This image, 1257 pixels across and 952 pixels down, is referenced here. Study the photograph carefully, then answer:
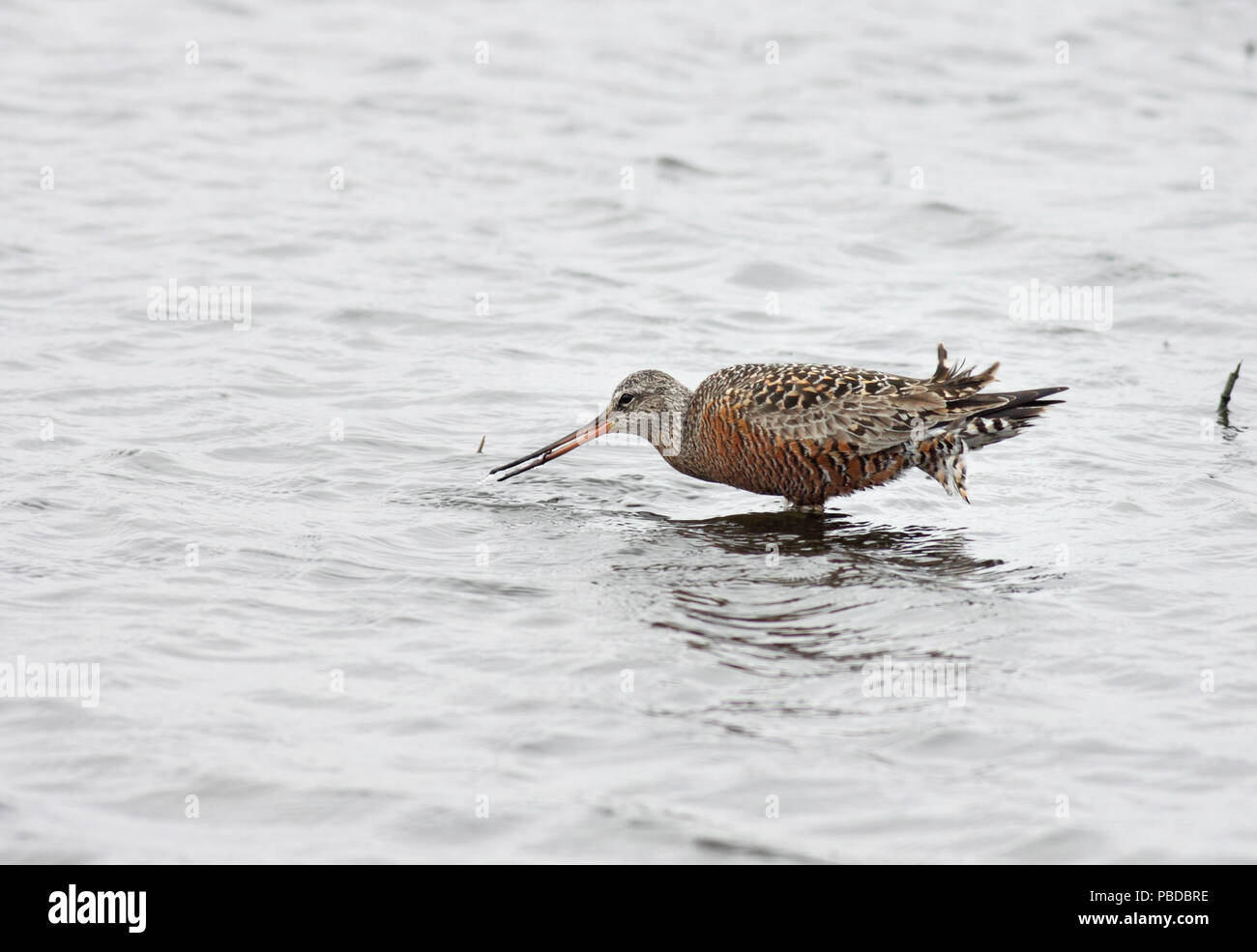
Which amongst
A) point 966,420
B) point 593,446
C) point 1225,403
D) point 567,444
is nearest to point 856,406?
point 966,420

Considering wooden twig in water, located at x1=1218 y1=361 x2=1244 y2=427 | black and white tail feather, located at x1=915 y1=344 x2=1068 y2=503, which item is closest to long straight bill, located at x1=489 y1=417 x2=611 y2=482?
black and white tail feather, located at x1=915 y1=344 x2=1068 y2=503

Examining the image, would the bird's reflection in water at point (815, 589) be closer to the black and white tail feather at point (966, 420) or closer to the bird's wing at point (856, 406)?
the black and white tail feather at point (966, 420)

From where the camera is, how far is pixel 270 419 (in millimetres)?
10414

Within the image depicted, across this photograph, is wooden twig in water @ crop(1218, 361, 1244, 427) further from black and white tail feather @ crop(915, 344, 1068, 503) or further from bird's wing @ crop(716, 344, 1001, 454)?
bird's wing @ crop(716, 344, 1001, 454)

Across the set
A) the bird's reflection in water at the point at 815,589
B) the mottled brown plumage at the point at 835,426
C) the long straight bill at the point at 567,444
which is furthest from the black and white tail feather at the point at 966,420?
the long straight bill at the point at 567,444

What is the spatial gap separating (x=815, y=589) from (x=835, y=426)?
1223 millimetres

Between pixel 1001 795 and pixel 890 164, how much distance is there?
11.6m

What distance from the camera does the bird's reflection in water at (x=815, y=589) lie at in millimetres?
7414

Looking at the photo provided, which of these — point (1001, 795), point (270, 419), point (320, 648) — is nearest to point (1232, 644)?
point (1001, 795)

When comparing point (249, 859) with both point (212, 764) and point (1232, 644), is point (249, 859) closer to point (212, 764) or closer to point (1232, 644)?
point (212, 764)

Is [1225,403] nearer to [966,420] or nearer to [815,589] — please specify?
[966,420]

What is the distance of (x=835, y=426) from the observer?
9.02m

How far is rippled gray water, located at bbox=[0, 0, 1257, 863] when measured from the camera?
6.07 meters

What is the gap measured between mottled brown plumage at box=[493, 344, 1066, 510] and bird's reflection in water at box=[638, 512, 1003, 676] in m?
0.31
